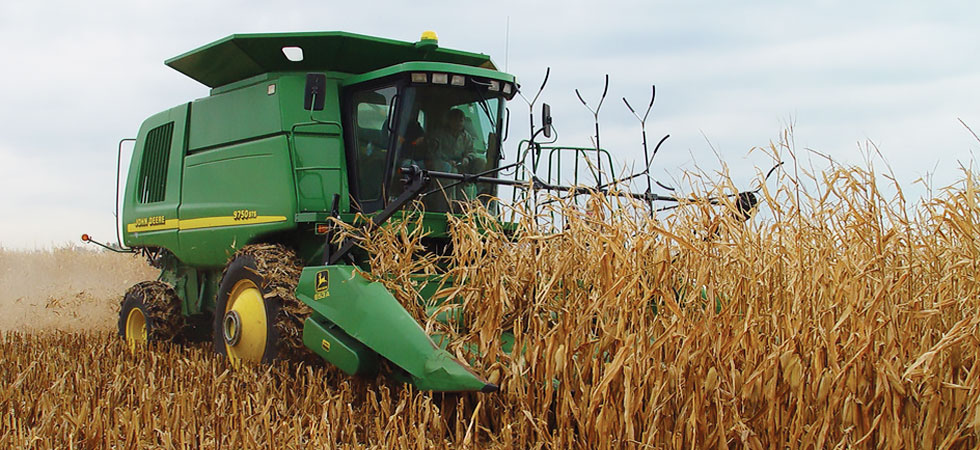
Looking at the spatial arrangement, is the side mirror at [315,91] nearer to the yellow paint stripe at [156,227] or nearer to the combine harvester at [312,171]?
the combine harvester at [312,171]

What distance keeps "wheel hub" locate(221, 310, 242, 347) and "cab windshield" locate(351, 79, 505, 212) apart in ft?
3.10

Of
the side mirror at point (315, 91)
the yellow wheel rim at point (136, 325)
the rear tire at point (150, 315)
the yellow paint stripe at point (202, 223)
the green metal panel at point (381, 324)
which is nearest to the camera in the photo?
the green metal panel at point (381, 324)

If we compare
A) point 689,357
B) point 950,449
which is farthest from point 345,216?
point 950,449

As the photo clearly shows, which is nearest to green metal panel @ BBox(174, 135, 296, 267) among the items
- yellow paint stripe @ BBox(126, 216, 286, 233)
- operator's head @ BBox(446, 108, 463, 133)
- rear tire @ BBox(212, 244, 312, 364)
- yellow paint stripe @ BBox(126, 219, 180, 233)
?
yellow paint stripe @ BBox(126, 216, 286, 233)

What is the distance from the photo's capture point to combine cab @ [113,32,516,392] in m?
4.32

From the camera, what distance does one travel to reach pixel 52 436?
3248mm

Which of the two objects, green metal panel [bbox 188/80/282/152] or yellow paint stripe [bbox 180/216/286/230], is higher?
green metal panel [bbox 188/80/282/152]

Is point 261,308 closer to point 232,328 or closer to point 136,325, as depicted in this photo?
point 232,328

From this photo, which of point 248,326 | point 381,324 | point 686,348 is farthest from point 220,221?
point 686,348

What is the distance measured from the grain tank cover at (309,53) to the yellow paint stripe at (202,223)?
0.97 meters

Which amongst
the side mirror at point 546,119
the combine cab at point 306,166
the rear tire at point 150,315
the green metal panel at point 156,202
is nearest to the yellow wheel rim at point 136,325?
the rear tire at point 150,315

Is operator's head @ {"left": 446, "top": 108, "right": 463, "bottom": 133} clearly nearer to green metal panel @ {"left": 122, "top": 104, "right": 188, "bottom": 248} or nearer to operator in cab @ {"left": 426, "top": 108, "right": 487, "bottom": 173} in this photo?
operator in cab @ {"left": 426, "top": 108, "right": 487, "bottom": 173}

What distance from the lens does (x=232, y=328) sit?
4766mm

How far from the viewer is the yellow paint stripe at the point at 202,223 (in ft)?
16.9
